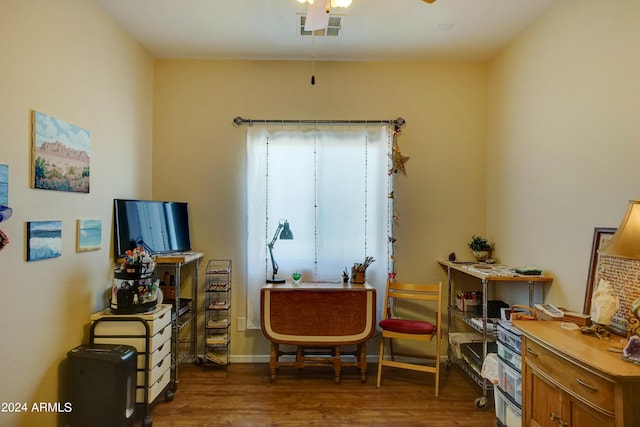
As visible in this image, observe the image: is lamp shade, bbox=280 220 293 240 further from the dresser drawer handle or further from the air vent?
the dresser drawer handle

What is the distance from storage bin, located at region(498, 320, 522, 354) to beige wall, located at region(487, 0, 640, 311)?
1.52 ft

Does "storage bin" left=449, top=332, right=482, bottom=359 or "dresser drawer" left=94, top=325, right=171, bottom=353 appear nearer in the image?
"dresser drawer" left=94, top=325, right=171, bottom=353

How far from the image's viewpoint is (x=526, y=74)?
2.76 meters

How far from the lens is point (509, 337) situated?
7.10 feet

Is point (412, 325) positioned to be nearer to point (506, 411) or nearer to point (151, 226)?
point (506, 411)

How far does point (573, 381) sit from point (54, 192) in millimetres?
2868

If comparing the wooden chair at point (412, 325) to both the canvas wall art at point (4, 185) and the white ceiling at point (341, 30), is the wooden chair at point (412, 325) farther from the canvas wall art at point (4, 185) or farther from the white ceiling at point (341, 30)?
the canvas wall art at point (4, 185)

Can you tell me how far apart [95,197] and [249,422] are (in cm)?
190

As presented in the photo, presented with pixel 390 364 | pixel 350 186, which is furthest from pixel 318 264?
pixel 390 364

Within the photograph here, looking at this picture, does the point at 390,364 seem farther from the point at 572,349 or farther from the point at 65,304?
the point at 65,304

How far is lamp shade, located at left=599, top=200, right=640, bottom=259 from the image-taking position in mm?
1495

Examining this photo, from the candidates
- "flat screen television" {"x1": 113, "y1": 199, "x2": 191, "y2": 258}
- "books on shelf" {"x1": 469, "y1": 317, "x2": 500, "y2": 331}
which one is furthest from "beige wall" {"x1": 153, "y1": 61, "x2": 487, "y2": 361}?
"books on shelf" {"x1": 469, "y1": 317, "x2": 500, "y2": 331}

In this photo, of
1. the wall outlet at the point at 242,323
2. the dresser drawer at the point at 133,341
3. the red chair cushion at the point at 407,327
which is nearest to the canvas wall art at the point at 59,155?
the dresser drawer at the point at 133,341

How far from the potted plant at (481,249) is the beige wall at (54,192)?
3.13 meters
